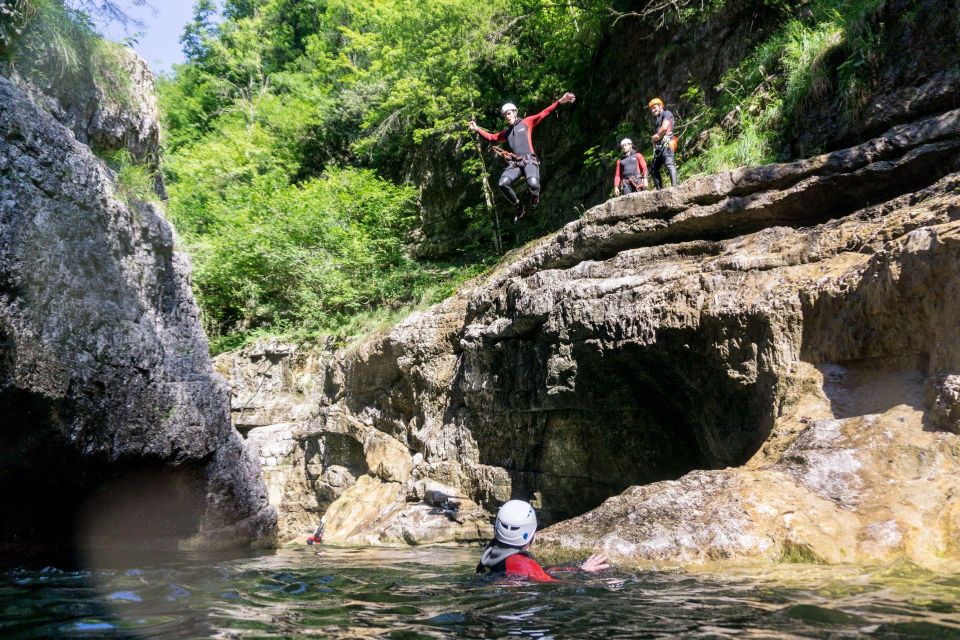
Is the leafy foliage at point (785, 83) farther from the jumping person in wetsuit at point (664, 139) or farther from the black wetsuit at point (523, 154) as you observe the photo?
the black wetsuit at point (523, 154)

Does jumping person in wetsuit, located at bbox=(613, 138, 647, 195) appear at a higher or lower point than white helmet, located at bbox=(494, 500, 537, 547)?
higher

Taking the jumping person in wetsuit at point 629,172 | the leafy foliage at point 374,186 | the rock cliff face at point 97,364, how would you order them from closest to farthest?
the rock cliff face at point 97,364 → the jumping person in wetsuit at point 629,172 → the leafy foliage at point 374,186

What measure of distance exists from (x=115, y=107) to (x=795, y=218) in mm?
8060

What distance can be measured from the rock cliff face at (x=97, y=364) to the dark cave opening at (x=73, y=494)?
0.02 metres

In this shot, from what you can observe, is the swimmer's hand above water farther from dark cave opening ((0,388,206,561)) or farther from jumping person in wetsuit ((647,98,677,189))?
jumping person in wetsuit ((647,98,677,189))

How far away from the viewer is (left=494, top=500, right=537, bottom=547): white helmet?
5426mm

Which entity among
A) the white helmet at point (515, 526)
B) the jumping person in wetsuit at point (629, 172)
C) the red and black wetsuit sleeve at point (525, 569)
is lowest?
the red and black wetsuit sleeve at point (525, 569)

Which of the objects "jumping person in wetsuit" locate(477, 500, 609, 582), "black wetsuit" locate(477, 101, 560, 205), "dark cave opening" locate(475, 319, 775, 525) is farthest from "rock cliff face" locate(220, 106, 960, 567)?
"black wetsuit" locate(477, 101, 560, 205)

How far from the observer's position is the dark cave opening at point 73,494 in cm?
579

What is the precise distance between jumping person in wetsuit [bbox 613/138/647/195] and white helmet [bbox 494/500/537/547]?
7.28 meters

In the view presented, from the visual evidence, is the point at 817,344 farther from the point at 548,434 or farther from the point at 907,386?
the point at 548,434

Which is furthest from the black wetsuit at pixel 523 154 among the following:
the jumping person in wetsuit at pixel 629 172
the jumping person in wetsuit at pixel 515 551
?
the jumping person in wetsuit at pixel 515 551

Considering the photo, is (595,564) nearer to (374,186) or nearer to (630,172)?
(630,172)

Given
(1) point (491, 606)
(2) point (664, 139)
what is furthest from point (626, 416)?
(1) point (491, 606)
